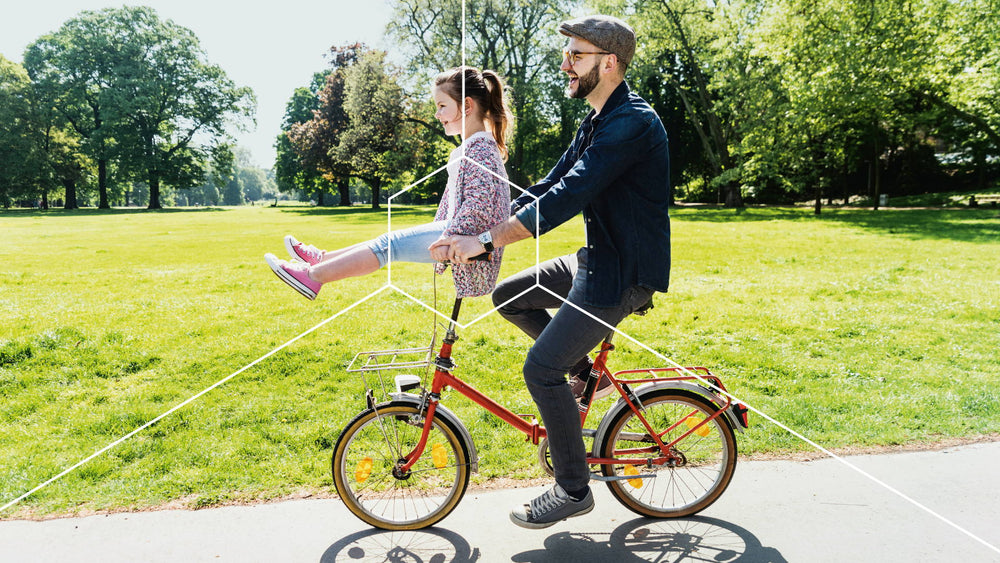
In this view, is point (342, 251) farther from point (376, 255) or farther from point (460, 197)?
point (460, 197)

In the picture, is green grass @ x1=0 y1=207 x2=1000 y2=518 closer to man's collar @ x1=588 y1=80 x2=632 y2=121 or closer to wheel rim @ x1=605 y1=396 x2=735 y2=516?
wheel rim @ x1=605 y1=396 x2=735 y2=516

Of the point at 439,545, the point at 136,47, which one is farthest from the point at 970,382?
the point at 136,47

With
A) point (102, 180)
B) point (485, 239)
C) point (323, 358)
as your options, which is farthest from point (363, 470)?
point (102, 180)

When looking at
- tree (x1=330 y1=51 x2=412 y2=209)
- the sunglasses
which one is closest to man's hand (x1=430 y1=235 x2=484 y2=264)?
the sunglasses

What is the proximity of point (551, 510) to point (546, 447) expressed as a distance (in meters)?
0.37

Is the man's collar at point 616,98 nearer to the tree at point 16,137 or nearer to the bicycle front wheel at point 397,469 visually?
the bicycle front wheel at point 397,469

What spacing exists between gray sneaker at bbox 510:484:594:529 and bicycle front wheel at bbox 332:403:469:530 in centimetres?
34

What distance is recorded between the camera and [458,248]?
2.23 meters

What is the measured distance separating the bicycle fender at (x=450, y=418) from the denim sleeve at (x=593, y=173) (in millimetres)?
1082

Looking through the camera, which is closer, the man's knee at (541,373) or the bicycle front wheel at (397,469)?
the man's knee at (541,373)

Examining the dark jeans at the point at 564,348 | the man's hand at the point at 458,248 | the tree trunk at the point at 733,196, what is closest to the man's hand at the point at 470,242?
the man's hand at the point at 458,248

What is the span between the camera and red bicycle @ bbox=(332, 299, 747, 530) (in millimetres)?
2859

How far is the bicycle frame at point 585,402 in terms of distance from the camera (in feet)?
9.39

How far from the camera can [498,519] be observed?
304cm
